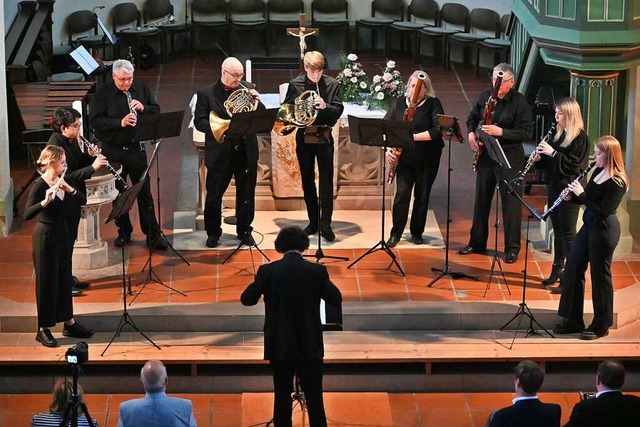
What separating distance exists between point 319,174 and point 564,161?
2.06 metres

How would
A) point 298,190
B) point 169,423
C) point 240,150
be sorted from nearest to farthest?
point 169,423, point 240,150, point 298,190

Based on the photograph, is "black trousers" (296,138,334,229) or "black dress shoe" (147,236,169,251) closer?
"black trousers" (296,138,334,229)

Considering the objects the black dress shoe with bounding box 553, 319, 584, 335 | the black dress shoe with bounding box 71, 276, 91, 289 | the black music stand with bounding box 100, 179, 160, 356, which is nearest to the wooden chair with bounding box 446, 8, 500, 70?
the black dress shoe with bounding box 553, 319, 584, 335

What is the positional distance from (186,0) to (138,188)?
29.4ft

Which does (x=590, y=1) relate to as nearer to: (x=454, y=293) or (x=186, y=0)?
(x=454, y=293)

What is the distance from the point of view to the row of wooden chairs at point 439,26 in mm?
17359

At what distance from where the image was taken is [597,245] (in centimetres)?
966

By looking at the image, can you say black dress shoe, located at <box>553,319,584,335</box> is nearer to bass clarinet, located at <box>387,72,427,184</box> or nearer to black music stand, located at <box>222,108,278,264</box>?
bass clarinet, located at <box>387,72,427,184</box>

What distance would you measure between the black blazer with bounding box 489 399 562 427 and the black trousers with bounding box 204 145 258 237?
4.41m

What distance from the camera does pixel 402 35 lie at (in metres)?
18.4

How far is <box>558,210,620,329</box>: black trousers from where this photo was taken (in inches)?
380

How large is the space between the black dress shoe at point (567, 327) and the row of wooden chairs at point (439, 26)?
292 inches

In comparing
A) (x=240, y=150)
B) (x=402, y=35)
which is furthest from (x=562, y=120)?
(x=402, y=35)

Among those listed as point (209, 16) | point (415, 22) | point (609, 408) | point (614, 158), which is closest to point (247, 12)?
point (209, 16)
